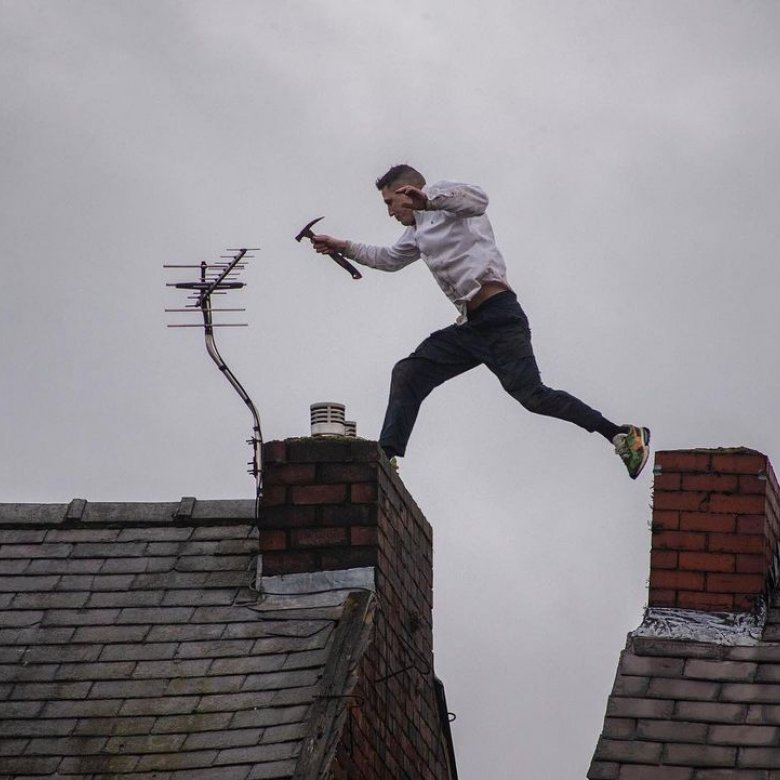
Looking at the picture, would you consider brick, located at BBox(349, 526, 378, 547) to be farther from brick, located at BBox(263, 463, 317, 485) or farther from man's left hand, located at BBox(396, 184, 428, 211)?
man's left hand, located at BBox(396, 184, 428, 211)

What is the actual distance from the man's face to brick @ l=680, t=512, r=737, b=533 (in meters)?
2.12

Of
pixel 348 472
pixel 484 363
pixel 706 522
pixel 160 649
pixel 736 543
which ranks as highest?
pixel 484 363

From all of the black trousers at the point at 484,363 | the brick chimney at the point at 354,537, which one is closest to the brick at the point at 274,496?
the brick chimney at the point at 354,537

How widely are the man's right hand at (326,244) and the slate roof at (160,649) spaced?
1.41 meters

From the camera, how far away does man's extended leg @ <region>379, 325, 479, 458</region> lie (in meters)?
12.2

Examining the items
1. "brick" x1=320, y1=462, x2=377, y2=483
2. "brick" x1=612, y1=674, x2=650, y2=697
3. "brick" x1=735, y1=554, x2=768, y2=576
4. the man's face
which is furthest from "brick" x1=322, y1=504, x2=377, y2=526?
"brick" x1=735, y1=554, x2=768, y2=576

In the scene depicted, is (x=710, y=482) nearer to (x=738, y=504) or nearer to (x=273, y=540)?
(x=738, y=504)

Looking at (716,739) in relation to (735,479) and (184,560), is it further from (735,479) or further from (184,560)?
(184,560)

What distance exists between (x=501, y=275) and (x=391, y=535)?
1.43 meters

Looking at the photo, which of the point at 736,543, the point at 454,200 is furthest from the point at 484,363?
the point at 736,543

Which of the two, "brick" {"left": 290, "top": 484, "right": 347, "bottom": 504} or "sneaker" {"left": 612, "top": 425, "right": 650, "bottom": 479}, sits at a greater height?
"sneaker" {"left": 612, "top": 425, "right": 650, "bottom": 479}

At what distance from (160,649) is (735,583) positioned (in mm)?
2777

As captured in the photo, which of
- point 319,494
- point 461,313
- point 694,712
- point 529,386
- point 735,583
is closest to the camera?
point 694,712

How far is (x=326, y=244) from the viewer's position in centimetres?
1240
